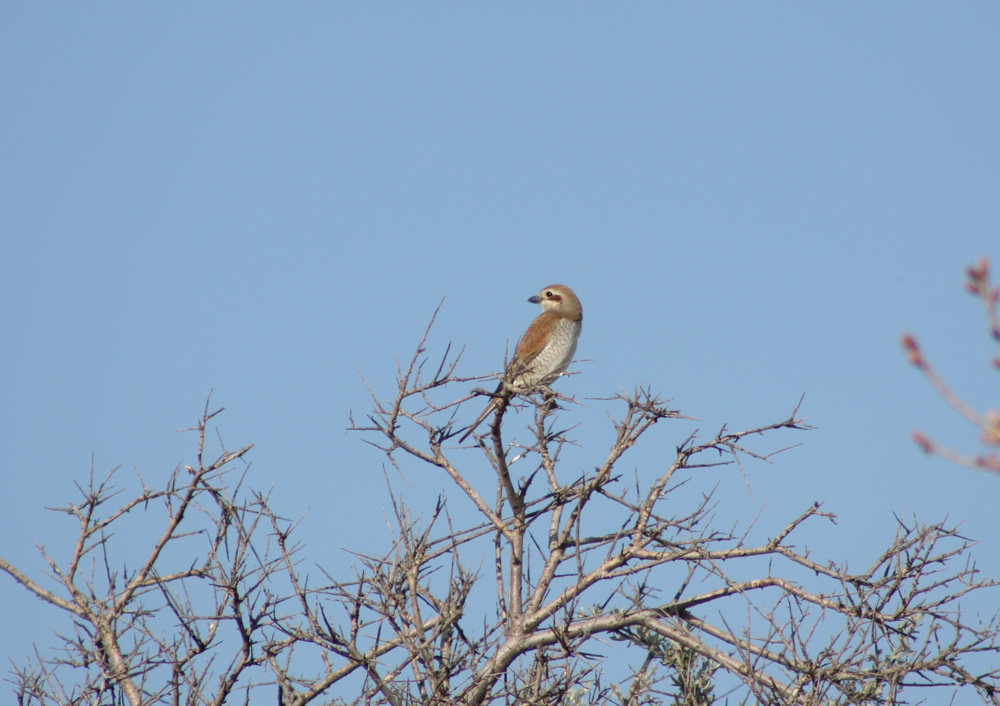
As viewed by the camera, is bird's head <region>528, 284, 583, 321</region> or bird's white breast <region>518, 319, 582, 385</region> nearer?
bird's white breast <region>518, 319, 582, 385</region>

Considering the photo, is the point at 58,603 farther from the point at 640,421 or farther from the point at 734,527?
the point at 734,527

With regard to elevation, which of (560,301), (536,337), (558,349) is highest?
(560,301)

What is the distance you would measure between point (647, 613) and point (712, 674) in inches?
61.8

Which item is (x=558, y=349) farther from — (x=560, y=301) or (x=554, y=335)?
(x=560, y=301)

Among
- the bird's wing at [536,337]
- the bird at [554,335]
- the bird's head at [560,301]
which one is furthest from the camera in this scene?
the bird's head at [560,301]

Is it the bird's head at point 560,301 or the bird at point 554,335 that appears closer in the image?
the bird at point 554,335

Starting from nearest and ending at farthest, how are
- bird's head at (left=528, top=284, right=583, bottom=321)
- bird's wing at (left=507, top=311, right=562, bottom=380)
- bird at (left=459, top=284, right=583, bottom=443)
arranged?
bird's wing at (left=507, top=311, right=562, bottom=380), bird at (left=459, top=284, right=583, bottom=443), bird's head at (left=528, top=284, right=583, bottom=321)

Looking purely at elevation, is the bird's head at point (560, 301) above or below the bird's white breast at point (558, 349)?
above

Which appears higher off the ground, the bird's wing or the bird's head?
the bird's head

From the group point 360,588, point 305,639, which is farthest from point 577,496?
point 305,639

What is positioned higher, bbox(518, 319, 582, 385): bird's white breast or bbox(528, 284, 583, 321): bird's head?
bbox(528, 284, 583, 321): bird's head

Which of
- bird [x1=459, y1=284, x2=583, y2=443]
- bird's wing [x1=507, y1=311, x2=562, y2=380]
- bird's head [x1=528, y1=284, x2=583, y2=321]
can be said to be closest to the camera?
bird's wing [x1=507, y1=311, x2=562, y2=380]

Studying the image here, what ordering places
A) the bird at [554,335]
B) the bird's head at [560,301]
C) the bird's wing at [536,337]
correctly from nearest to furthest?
the bird's wing at [536,337], the bird at [554,335], the bird's head at [560,301]

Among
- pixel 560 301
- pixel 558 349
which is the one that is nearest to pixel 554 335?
pixel 558 349
